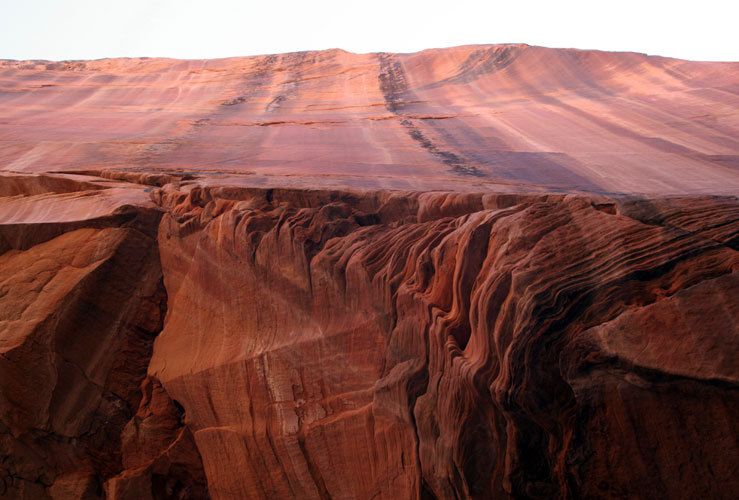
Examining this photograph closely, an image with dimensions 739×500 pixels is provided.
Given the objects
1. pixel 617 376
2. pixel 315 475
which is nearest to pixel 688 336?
pixel 617 376

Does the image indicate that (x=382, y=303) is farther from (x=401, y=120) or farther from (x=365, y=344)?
(x=401, y=120)

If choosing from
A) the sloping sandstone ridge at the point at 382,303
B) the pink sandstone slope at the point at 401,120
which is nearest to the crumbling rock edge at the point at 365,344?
the sloping sandstone ridge at the point at 382,303

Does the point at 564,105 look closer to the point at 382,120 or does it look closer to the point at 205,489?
the point at 382,120

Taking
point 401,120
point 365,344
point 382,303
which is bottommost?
point 365,344

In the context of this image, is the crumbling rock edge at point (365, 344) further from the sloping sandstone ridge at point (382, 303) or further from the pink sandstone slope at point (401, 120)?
the pink sandstone slope at point (401, 120)

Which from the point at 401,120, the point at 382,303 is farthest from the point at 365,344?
the point at 401,120

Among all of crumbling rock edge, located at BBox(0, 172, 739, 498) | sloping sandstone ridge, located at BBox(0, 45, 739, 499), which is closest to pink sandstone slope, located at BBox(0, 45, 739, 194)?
sloping sandstone ridge, located at BBox(0, 45, 739, 499)

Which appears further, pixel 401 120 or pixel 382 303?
pixel 401 120

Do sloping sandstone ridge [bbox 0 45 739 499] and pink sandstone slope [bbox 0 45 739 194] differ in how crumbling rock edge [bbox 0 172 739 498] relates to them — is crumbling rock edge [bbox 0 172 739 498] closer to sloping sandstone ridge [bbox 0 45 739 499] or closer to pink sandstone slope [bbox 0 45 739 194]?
sloping sandstone ridge [bbox 0 45 739 499]
